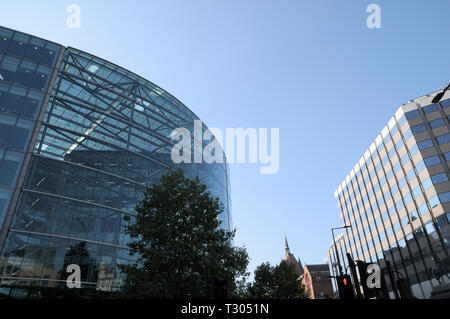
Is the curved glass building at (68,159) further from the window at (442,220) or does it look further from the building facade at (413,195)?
the building facade at (413,195)

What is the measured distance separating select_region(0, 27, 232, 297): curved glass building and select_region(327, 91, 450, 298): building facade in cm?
3767

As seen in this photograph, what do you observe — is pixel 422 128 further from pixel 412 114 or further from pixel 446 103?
pixel 446 103

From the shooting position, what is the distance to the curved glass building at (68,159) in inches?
971

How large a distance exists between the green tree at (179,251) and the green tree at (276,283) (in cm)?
3255

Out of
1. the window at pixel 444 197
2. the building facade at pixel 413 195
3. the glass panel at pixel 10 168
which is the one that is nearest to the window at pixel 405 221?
the building facade at pixel 413 195

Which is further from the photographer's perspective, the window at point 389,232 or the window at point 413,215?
the window at point 389,232

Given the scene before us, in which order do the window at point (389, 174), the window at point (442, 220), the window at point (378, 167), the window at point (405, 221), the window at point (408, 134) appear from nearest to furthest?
the window at point (442, 220) → the window at point (408, 134) → the window at point (405, 221) → the window at point (389, 174) → the window at point (378, 167)

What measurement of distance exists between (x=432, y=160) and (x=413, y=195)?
7.00 metres

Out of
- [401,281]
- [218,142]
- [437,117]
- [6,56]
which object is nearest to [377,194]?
[437,117]

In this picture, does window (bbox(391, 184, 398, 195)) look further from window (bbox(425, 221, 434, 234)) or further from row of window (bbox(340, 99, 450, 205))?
window (bbox(425, 221, 434, 234))

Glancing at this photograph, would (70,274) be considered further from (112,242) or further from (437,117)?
(437,117)

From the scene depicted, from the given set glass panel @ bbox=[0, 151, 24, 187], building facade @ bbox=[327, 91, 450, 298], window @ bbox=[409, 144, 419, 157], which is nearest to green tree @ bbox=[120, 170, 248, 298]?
glass panel @ bbox=[0, 151, 24, 187]

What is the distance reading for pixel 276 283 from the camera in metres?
52.6

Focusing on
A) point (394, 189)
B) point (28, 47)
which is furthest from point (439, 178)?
point (28, 47)
